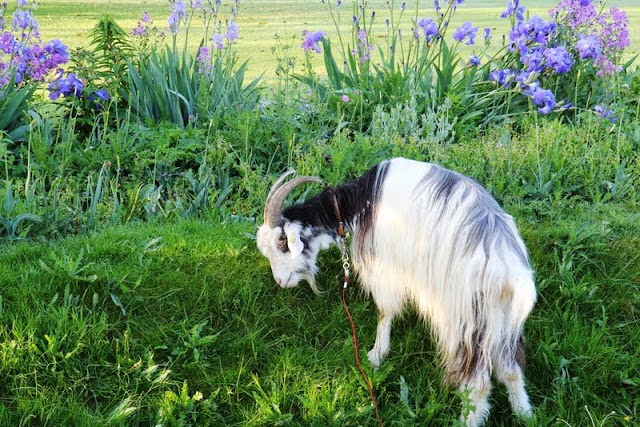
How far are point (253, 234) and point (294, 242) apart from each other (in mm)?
701

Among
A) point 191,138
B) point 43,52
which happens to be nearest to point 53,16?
point 43,52

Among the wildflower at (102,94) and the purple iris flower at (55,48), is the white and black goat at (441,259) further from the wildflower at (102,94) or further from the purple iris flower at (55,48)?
the purple iris flower at (55,48)

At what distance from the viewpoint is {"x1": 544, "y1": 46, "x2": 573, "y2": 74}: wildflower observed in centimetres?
593

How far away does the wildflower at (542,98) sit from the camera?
5.77m

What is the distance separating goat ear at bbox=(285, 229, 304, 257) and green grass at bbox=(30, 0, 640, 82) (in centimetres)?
506

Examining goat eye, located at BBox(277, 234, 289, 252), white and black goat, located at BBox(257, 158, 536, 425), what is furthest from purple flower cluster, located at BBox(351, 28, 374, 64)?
goat eye, located at BBox(277, 234, 289, 252)

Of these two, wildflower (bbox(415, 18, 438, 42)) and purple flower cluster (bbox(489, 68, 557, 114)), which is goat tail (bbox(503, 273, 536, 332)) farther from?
wildflower (bbox(415, 18, 438, 42))

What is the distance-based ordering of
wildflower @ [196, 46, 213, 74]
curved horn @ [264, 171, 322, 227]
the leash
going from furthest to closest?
1. wildflower @ [196, 46, 213, 74]
2. curved horn @ [264, 171, 322, 227]
3. the leash

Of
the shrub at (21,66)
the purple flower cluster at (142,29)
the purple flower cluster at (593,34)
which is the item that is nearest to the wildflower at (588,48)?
the purple flower cluster at (593,34)

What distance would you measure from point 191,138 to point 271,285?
5.86 ft

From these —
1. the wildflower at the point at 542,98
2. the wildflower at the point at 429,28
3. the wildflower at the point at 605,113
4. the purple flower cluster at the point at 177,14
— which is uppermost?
the purple flower cluster at the point at 177,14

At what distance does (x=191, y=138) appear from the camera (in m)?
5.32

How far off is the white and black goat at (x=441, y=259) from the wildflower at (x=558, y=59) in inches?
118

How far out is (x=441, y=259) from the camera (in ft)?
10.4
